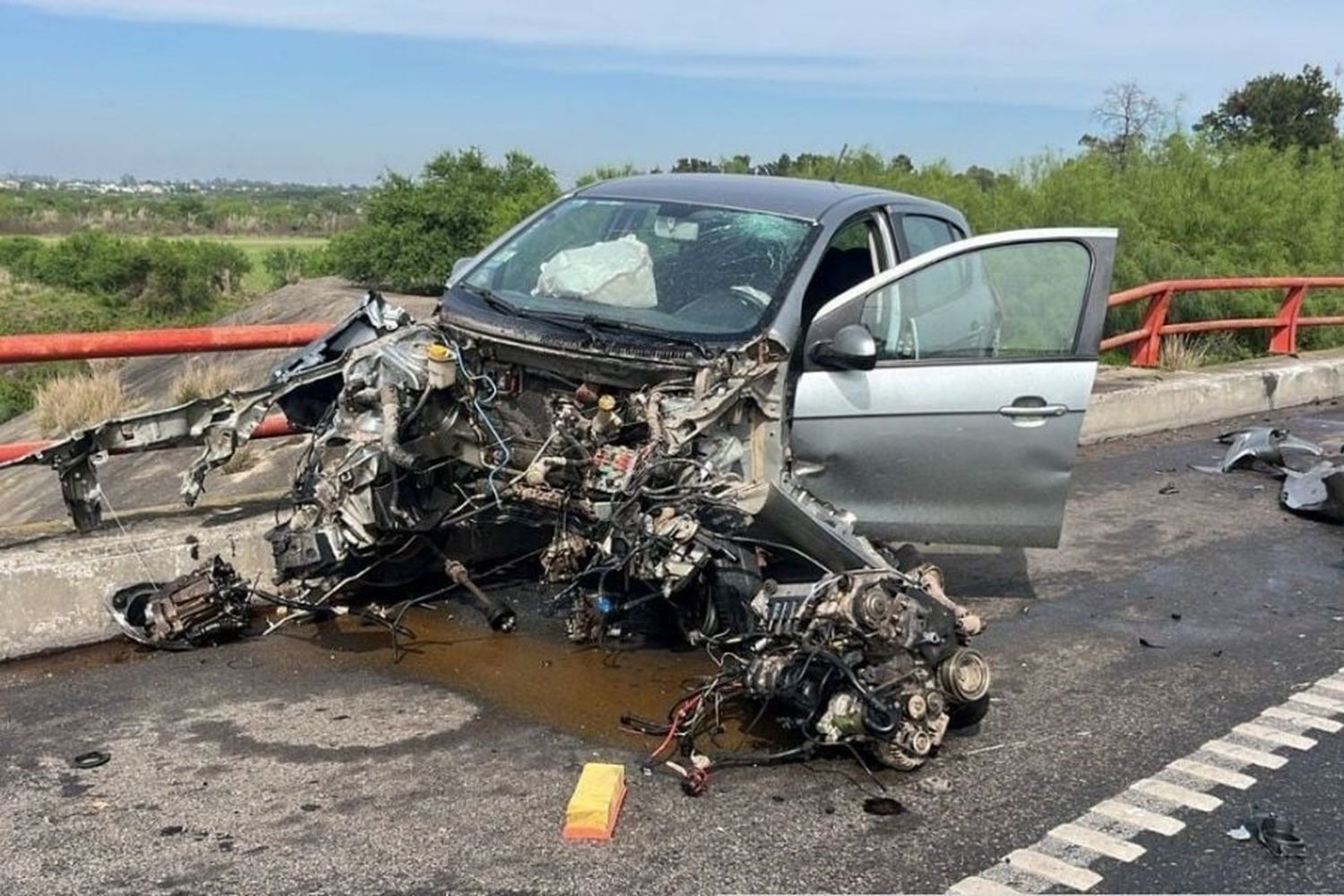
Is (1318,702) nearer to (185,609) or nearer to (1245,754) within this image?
(1245,754)

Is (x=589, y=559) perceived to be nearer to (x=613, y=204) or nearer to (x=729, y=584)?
(x=729, y=584)

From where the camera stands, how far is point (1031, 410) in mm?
5828

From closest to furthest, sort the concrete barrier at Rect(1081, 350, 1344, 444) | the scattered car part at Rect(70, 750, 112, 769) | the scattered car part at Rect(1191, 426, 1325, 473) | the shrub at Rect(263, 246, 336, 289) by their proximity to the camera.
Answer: the scattered car part at Rect(70, 750, 112, 769) < the scattered car part at Rect(1191, 426, 1325, 473) < the concrete barrier at Rect(1081, 350, 1344, 444) < the shrub at Rect(263, 246, 336, 289)

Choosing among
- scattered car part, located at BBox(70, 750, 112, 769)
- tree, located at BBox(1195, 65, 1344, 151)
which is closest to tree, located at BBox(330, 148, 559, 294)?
tree, located at BBox(1195, 65, 1344, 151)

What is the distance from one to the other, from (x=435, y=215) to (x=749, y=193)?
29.7 metres

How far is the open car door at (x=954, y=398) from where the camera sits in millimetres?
5660

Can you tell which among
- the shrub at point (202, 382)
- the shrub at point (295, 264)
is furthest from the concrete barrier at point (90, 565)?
the shrub at point (295, 264)

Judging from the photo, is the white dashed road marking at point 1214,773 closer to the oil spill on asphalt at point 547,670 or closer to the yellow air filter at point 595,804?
the oil spill on asphalt at point 547,670

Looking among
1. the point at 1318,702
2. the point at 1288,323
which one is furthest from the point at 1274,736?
the point at 1288,323

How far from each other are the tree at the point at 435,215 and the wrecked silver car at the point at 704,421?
1097 inches

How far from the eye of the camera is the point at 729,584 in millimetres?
5281

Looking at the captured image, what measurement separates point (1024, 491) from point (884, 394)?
80 centimetres

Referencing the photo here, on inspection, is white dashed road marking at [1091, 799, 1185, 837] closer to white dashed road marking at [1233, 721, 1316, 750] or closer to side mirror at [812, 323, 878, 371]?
white dashed road marking at [1233, 721, 1316, 750]

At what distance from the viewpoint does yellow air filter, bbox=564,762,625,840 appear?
3898mm
